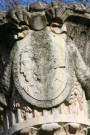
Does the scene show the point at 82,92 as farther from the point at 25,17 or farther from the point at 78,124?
the point at 25,17

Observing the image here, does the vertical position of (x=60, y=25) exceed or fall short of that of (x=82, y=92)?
it exceeds it

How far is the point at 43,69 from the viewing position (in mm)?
6699

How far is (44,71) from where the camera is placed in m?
6.69

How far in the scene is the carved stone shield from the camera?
660cm

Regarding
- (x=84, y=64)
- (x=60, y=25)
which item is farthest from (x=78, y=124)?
(x=60, y=25)

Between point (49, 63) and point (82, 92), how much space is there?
592 mm

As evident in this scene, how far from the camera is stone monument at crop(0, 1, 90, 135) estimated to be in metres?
6.59

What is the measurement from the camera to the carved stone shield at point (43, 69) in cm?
660

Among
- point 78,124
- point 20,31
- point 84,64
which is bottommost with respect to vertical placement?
point 78,124

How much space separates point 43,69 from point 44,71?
28 mm

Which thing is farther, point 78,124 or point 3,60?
point 3,60

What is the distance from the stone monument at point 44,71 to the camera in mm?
6594

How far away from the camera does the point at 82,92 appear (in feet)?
22.8

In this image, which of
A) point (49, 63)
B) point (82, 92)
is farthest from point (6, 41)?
point (82, 92)
